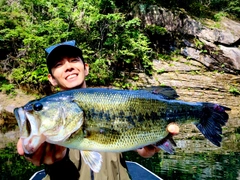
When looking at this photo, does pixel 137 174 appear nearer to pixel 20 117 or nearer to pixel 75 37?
pixel 20 117

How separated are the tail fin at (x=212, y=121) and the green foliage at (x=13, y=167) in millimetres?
5830

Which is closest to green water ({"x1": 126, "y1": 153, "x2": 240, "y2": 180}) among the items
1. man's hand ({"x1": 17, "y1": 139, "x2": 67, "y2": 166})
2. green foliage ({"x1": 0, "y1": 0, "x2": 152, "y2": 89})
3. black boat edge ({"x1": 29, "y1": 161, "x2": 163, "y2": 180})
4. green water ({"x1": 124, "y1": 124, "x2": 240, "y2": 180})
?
green water ({"x1": 124, "y1": 124, "x2": 240, "y2": 180})

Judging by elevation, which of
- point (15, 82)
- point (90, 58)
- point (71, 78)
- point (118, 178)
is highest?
point (71, 78)

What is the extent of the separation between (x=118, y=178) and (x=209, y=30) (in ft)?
66.8

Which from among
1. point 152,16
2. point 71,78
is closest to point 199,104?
point 71,78

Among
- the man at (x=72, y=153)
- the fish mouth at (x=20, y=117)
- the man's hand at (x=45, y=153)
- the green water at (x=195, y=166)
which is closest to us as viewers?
the fish mouth at (x=20, y=117)

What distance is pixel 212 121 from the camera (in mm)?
2438

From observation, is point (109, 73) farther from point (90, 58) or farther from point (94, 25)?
point (94, 25)

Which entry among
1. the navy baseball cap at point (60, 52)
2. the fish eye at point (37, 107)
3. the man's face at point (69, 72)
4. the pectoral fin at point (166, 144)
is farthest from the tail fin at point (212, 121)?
the navy baseball cap at point (60, 52)

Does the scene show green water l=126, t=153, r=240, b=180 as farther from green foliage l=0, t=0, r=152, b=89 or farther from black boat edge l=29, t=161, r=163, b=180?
green foliage l=0, t=0, r=152, b=89

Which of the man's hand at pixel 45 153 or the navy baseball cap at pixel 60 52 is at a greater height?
the navy baseball cap at pixel 60 52

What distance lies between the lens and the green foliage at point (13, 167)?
24.2ft

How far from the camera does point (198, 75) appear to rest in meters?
20.2

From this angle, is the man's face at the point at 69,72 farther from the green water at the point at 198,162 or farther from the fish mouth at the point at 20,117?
the green water at the point at 198,162
